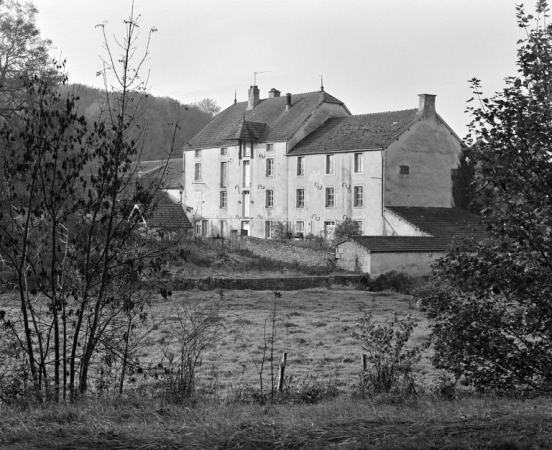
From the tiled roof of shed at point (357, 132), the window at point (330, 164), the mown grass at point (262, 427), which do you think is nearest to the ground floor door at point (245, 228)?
the tiled roof of shed at point (357, 132)

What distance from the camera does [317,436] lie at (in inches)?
304

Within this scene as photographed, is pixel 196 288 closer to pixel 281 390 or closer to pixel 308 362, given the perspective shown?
pixel 308 362

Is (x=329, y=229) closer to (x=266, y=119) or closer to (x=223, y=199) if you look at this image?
(x=223, y=199)

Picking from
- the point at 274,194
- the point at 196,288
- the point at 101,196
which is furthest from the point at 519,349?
the point at 274,194

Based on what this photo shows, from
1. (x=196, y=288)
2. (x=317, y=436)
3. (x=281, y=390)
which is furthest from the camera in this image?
(x=196, y=288)

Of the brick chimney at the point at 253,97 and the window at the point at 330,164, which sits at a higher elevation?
the brick chimney at the point at 253,97

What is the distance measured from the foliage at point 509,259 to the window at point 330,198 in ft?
127

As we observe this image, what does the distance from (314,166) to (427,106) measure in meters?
7.59

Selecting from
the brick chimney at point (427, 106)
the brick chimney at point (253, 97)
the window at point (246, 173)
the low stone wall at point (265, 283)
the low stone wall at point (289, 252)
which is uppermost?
the brick chimney at point (253, 97)

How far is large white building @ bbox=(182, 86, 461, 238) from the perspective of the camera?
46625 millimetres

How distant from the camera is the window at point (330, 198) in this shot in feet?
160

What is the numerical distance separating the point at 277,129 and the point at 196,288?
2303cm

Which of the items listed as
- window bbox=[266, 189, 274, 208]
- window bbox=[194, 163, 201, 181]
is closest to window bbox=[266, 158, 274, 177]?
window bbox=[266, 189, 274, 208]

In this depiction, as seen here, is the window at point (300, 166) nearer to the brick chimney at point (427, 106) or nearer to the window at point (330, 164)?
the window at point (330, 164)
